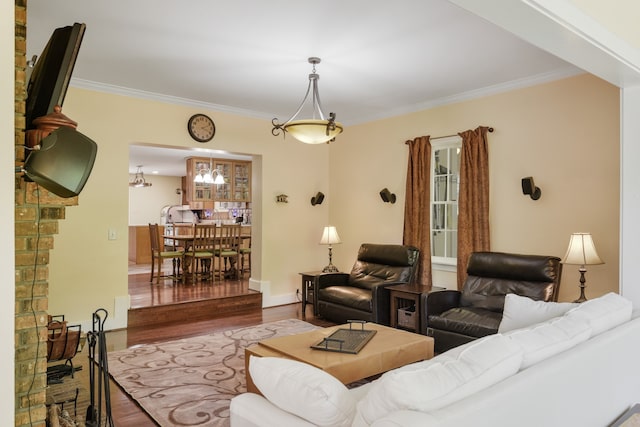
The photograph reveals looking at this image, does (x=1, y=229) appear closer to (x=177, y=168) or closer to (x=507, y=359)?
(x=507, y=359)

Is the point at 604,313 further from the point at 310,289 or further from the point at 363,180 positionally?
the point at 363,180

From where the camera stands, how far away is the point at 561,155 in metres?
4.53

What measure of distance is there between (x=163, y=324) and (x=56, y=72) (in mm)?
4130

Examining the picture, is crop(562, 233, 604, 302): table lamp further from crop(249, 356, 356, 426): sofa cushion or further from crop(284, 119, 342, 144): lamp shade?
crop(249, 356, 356, 426): sofa cushion

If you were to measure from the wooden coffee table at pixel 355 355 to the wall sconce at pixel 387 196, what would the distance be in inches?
116

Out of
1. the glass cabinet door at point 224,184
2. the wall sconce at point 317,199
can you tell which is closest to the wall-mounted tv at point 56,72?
the wall sconce at point 317,199

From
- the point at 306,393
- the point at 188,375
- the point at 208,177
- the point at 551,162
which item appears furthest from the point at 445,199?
the point at 208,177

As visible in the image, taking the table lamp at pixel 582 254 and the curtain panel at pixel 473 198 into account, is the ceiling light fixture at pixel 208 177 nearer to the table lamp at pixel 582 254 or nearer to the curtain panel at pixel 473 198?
the curtain panel at pixel 473 198

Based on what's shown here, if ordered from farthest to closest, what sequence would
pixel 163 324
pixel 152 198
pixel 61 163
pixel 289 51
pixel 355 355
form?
pixel 152 198 < pixel 163 324 < pixel 289 51 < pixel 355 355 < pixel 61 163

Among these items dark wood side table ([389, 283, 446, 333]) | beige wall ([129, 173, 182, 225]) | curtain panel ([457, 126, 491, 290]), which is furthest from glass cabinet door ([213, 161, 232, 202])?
curtain panel ([457, 126, 491, 290])

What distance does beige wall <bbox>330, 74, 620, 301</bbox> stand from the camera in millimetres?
4223

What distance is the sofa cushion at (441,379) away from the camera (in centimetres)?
128

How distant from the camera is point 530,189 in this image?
464cm

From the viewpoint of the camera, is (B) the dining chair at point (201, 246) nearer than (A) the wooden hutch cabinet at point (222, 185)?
Yes
